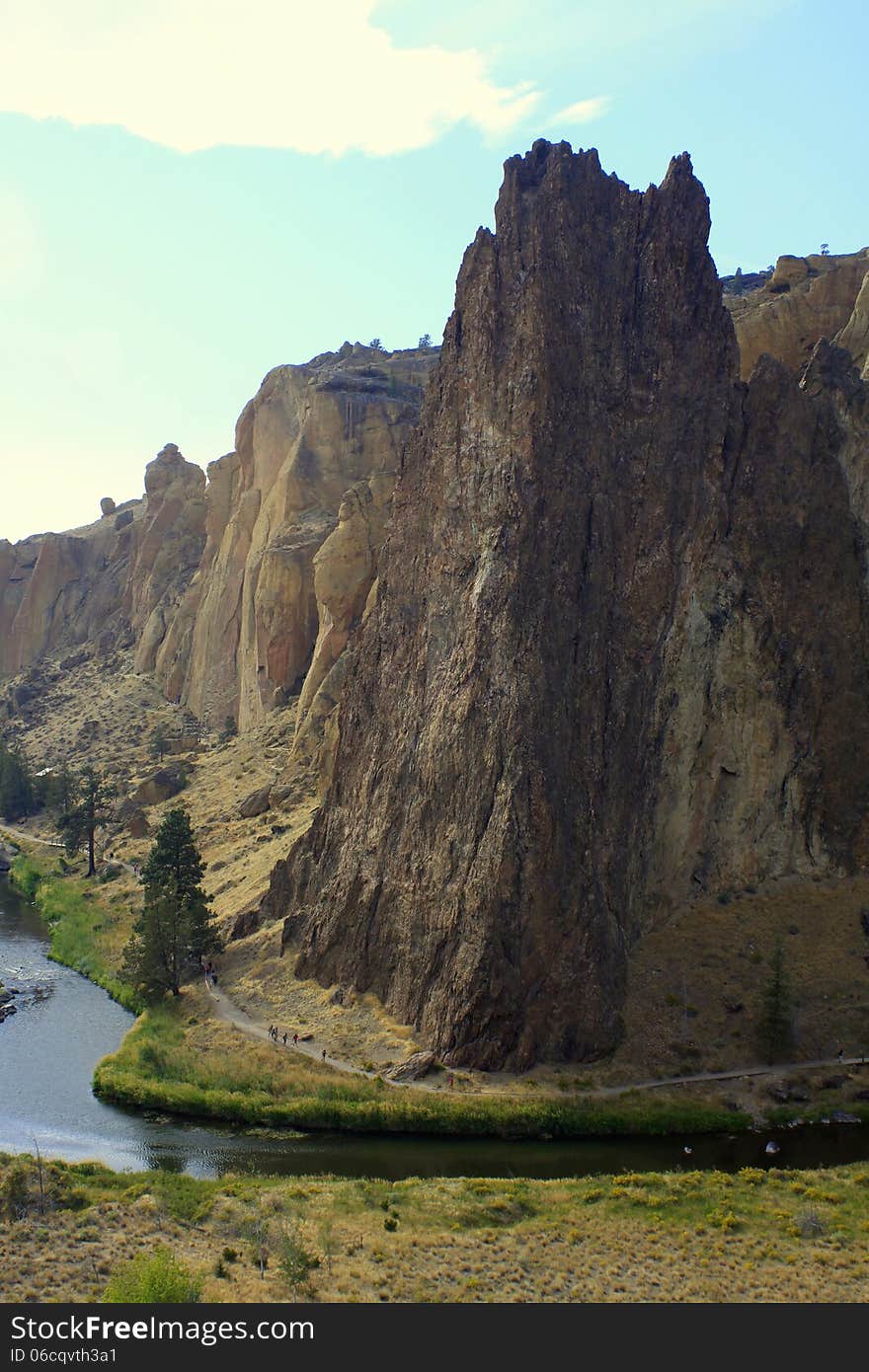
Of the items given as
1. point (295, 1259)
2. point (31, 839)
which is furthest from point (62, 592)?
point (295, 1259)

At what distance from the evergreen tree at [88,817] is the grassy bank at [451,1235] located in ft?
174

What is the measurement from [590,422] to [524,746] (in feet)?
57.7

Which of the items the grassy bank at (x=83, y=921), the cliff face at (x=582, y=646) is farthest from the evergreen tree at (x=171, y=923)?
the cliff face at (x=582, y=646)

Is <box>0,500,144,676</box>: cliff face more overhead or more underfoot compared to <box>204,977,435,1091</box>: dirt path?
more overhead

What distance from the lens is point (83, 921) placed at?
3059 inches

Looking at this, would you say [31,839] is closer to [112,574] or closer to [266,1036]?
[266,1036]

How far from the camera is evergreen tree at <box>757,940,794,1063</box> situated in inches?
2050

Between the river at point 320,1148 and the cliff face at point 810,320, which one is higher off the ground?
the cliff face at point 810,320

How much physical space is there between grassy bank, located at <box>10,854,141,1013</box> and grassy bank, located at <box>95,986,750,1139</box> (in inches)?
416

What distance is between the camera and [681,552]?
6069 cm

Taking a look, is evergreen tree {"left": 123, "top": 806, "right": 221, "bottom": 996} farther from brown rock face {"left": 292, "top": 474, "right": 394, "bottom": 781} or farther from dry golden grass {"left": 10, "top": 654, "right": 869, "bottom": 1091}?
brown rock face {"left": 292, "top": 474, "right": 394, "bottom": 781}

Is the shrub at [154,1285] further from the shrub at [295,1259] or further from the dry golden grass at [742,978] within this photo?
the dry golden grass at [742,978]

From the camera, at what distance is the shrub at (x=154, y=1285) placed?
27031 mm

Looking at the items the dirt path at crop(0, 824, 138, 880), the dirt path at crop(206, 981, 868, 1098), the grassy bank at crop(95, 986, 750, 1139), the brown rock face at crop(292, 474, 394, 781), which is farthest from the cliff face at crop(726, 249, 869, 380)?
the dirt path at crop(0, 824, 138, 880)
